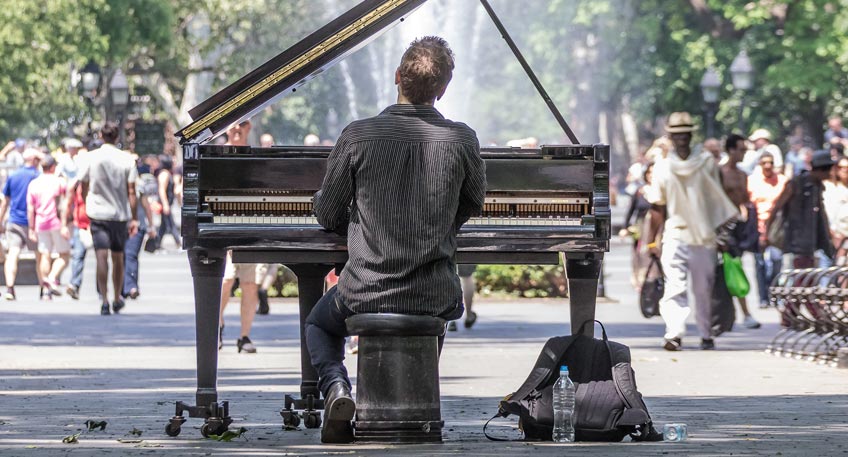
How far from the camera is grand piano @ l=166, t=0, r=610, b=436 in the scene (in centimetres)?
1003

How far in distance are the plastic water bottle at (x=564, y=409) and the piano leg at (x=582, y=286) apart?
0.78 m

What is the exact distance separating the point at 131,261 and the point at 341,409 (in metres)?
15.1

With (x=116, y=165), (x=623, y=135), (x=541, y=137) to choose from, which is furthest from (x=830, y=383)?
(x=541, y=137)

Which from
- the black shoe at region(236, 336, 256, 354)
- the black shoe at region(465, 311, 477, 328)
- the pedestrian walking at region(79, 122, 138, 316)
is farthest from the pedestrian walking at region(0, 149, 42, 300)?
the black shoe at region(236, 336, 256, 354)

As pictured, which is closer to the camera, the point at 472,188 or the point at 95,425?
the point at 472,188

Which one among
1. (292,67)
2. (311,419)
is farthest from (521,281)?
(292,67)

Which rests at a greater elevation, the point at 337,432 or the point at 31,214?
the point at 31,214

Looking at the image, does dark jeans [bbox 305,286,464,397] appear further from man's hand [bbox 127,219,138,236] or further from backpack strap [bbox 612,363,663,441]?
man's hand [bbox 127,219,138,236]

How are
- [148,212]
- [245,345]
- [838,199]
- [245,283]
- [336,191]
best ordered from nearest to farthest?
[336,191] → [245,283] → [245,345] → [838,199] → [148,212]

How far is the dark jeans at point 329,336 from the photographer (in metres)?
9.38

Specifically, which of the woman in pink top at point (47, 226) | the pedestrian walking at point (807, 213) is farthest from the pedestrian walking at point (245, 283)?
the woman in pink top at point (47, 226)

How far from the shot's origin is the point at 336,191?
935 centimetres

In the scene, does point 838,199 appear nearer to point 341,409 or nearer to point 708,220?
point 708,220

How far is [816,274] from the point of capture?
17.0 metres
